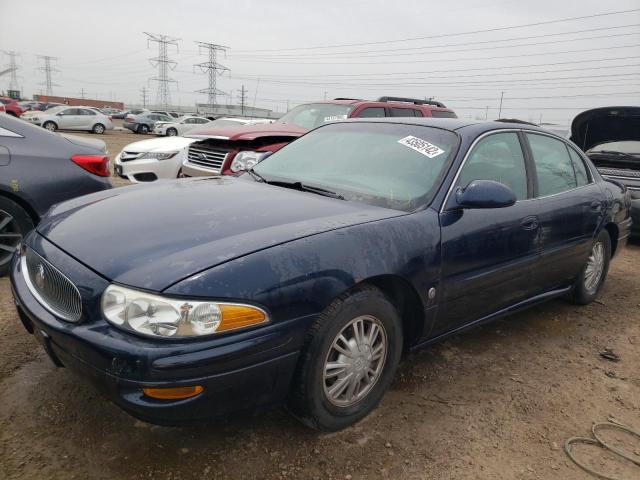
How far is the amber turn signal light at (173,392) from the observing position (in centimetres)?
174

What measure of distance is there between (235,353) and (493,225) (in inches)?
69.6

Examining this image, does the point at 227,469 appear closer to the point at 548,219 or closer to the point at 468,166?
the point at 468,166

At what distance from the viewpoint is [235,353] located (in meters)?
1.79

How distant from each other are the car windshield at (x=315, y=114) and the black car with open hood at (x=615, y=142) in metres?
3.33

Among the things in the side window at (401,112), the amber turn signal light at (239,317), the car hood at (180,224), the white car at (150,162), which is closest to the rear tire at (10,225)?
the car hood at (180,224)

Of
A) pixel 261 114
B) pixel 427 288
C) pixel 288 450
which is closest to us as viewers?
pixel 288 450

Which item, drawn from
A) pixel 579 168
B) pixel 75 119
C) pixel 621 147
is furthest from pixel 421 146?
pixel 75 119

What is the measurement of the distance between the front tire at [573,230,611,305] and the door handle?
3.69 ft

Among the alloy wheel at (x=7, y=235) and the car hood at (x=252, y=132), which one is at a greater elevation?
the car hood at (x=252, y=132)

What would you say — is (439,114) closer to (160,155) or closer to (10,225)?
(160,155)

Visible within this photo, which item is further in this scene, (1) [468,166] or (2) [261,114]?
(2) [261,114]

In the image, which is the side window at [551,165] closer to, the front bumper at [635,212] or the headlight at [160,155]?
the front bumper at [635,212]

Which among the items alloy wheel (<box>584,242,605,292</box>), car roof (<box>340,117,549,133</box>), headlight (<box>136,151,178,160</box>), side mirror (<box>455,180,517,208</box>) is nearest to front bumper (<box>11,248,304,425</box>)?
side mirror (<box>455,180,517,208</box>)

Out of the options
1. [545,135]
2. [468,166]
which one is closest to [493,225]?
[468,166]
